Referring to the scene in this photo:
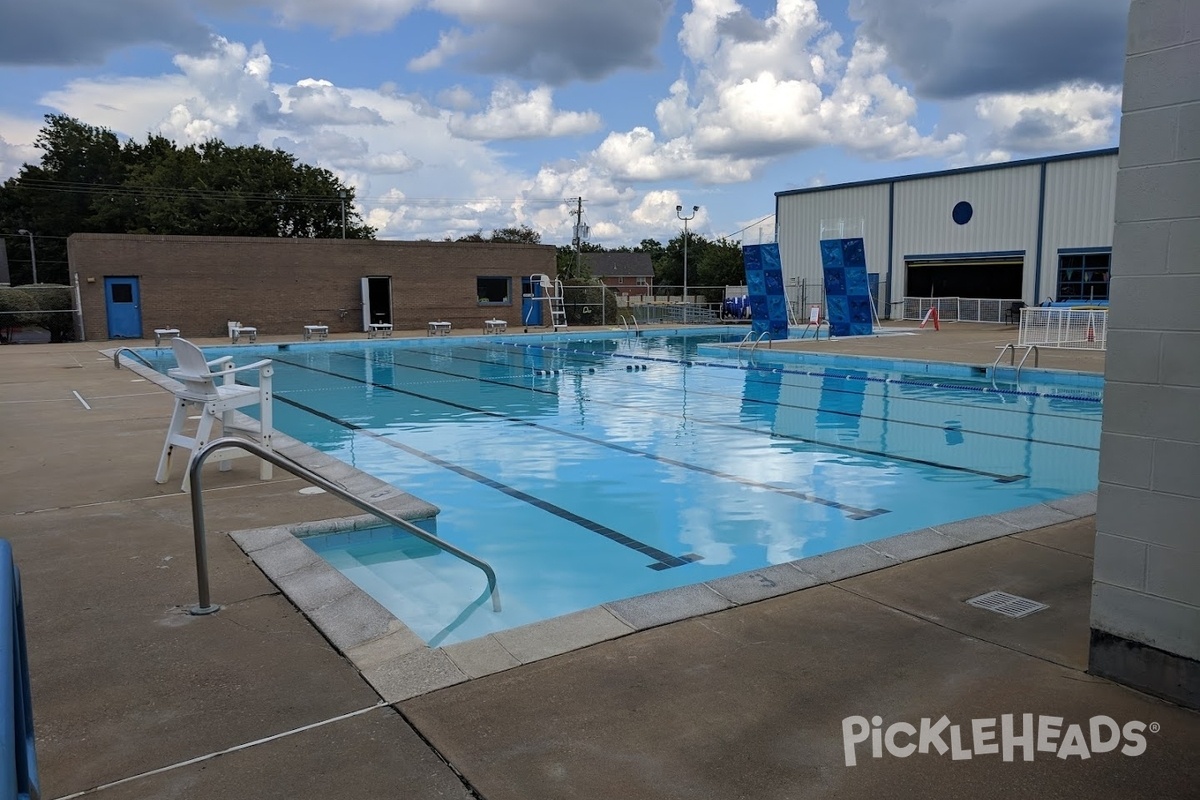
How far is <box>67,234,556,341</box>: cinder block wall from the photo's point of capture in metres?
24.5

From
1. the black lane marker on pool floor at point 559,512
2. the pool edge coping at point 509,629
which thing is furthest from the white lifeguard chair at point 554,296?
the pool edge coping at point 509,629

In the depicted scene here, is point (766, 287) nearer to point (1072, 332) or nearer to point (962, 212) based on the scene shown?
point (1072, 332)

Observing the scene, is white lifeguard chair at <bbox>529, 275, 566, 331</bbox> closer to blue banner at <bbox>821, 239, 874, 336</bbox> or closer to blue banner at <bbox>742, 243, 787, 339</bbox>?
blue banner at <bbox>742, 243, 787, 339</bbox>

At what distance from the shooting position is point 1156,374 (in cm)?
281

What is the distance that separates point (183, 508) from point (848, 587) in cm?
404

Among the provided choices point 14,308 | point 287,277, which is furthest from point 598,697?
point 14,308

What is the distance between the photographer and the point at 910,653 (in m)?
3.24

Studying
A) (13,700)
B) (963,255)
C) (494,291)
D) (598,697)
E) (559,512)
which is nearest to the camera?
(13,700)

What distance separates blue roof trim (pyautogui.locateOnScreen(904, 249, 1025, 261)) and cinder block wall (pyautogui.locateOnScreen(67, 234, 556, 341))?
1449 centimetres

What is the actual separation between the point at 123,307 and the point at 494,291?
1203 centimetres

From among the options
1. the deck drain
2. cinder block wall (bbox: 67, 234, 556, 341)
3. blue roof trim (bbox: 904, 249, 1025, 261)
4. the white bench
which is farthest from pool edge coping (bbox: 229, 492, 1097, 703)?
blue roof trim (bbox: 904, 249, 1025, 261)

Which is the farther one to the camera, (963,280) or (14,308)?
(963,280)

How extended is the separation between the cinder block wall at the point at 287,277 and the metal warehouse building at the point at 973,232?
12689 mm

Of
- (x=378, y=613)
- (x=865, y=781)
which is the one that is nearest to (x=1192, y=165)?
(x=865, y=781)
